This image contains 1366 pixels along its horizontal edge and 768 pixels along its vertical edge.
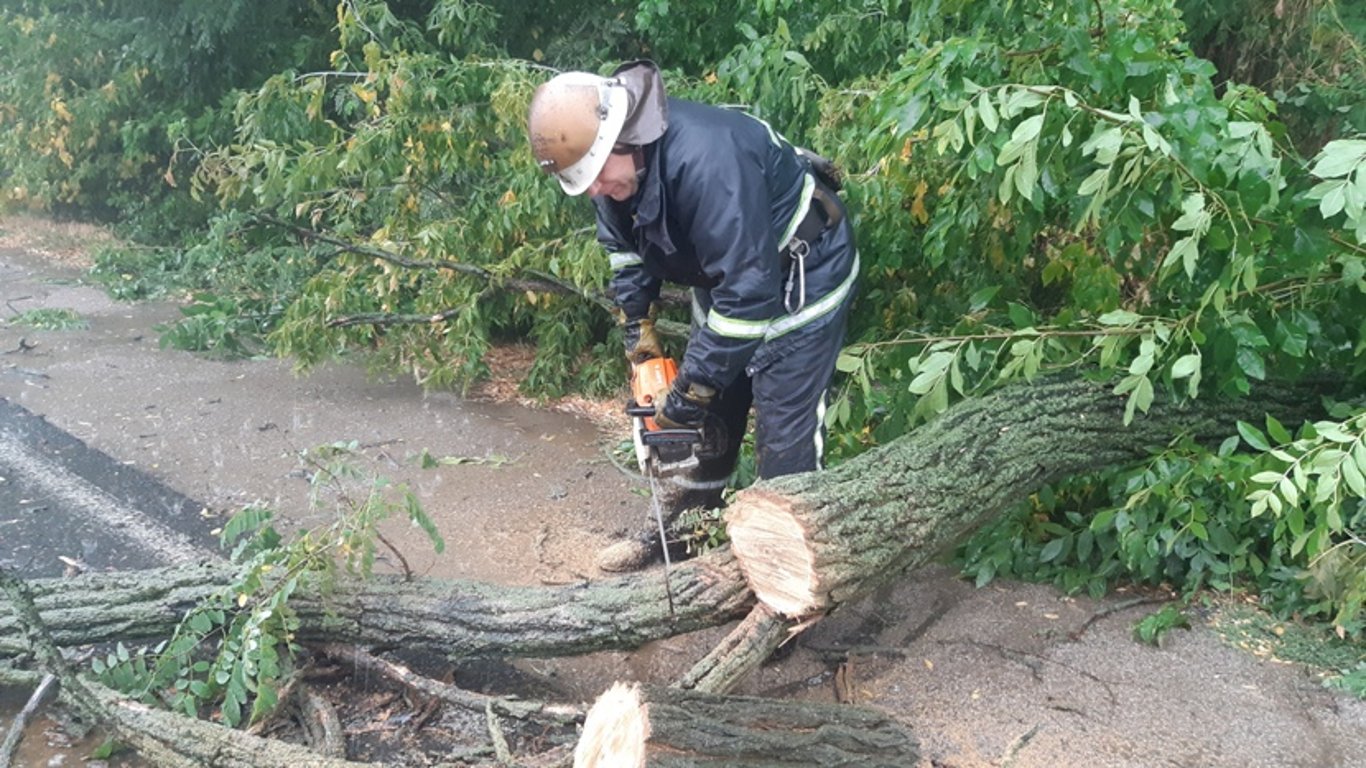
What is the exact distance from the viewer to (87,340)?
23.1ft

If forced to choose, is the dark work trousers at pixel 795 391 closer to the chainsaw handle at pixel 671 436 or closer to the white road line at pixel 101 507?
the chainsaw handle at pixel 671 436

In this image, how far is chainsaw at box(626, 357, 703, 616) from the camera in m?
3.28

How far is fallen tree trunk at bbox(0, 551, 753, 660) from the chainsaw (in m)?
0.36

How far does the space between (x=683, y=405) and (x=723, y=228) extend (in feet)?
1.91

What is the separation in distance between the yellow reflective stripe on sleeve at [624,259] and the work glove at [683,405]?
0.60m

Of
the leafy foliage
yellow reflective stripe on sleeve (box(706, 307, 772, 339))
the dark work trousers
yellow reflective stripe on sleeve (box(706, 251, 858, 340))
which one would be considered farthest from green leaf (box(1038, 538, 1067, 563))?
the leafy foliage

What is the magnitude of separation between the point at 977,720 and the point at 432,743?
1.53 m

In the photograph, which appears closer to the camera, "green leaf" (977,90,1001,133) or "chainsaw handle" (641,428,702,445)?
"green leaf" (977,90,1001,133)

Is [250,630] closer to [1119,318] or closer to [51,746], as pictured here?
[51,746]

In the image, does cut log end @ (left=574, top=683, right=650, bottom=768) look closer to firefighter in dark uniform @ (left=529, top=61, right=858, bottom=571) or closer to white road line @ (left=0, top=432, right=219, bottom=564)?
firefighter in dark uniform @ (left=529, top=61, right=858, bottom=571)

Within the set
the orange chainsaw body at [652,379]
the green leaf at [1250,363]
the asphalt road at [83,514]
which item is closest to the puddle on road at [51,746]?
the asphalt road at [83,514]

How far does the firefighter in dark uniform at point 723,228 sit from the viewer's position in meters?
2.92

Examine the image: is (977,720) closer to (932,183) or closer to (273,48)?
(932,183)

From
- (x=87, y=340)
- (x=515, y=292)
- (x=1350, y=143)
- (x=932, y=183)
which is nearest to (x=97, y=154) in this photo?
(x=87, y=340)
